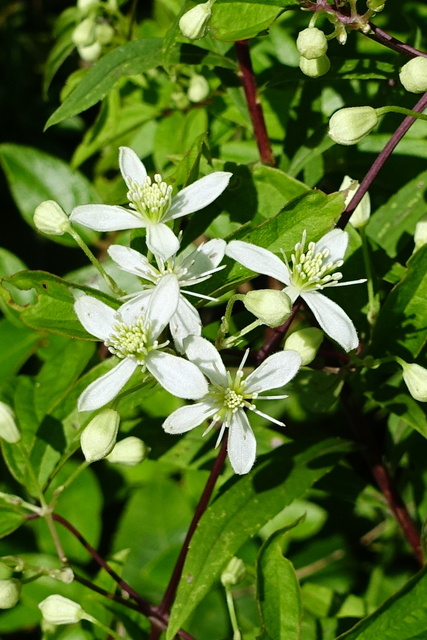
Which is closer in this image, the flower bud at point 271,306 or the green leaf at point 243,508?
the flower bud at point 271,306

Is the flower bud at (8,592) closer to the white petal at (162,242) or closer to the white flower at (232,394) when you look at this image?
the white flower at (232,394)

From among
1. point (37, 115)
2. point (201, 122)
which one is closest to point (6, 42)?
point (37, 115)

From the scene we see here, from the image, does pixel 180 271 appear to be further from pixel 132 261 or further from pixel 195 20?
pixel 195 20

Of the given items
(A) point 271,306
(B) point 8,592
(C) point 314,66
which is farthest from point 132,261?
(B) point 8,592

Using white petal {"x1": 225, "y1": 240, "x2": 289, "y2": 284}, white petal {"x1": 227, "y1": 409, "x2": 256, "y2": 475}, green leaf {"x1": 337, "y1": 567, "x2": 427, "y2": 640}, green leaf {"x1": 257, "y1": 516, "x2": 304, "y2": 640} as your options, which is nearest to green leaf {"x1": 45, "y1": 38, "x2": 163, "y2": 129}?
white petal {"x1": 225, "y1": 240, "x2": 289, "y2": 284}

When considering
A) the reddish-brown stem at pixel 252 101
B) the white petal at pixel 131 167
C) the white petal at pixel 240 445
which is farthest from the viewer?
the reddish-brown stem at pixel 252 101

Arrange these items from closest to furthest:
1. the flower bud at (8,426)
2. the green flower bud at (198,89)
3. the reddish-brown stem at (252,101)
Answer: the flower bud at (8,426)
the reddish-brown stem at (252,101)
the green flower bud at (198,89)

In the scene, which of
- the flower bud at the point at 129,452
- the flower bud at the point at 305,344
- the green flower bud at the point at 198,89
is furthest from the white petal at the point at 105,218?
the green flower bud at the point at 198,89
